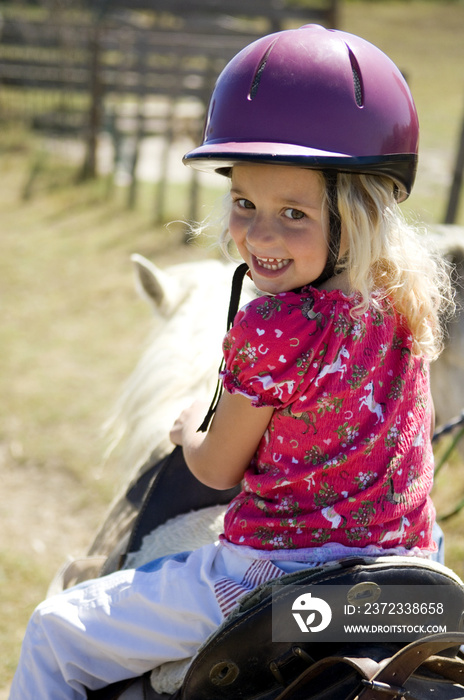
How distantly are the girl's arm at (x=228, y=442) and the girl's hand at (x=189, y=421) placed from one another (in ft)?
0.22

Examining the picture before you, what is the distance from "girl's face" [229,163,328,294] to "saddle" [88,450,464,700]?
0.55 metres

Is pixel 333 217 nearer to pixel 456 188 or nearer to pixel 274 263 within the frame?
pixel 274 263

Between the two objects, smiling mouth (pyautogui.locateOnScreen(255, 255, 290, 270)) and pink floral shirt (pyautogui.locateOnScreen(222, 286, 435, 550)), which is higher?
smiling mouth (pyautogui.locateOnScreen(255, 255, 290, 270))

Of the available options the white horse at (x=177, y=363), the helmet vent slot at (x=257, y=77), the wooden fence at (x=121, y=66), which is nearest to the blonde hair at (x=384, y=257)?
the helmet vent slot at (x=257, y=77)

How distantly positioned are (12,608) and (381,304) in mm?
2378

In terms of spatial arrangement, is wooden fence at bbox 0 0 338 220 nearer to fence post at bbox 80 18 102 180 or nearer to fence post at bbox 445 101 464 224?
fence post at bbox 80 18 102 180

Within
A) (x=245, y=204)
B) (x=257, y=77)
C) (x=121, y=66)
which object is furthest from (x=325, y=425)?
(x=121, y=66)

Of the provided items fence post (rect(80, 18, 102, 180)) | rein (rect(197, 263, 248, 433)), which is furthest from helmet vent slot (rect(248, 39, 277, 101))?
fence post (rect(80, 18, 102, 180))

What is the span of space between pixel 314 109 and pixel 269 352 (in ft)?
1.51

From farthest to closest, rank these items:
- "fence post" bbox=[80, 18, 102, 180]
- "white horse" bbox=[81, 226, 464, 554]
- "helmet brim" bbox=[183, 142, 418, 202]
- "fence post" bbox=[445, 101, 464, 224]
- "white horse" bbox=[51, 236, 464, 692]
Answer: "fence post" bbox=[80, 18, 102, 180]
"fence post" bbox=[445, 101, 464, 224]
"white horse" bbox=[81, 226, 464, 554]
"white horse" bbox=[51, 236, 464, 692]
"helmet brim" bbox=[183, 142, 418, 202]

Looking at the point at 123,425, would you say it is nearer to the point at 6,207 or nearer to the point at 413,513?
the point at 413,513

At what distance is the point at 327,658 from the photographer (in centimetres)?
115

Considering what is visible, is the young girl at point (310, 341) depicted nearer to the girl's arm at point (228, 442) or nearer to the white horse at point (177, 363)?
the girl's arm at point (228, 442)

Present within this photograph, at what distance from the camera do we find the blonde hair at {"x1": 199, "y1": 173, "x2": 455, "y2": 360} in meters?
1.28
